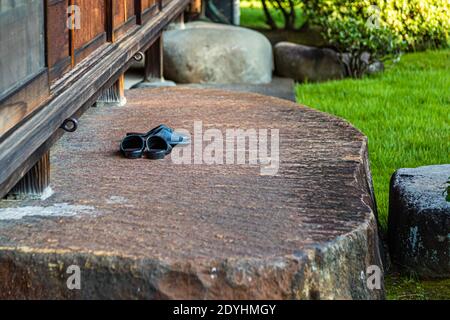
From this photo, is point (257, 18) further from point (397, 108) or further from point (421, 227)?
point (421, 227)

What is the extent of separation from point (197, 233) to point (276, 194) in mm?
707

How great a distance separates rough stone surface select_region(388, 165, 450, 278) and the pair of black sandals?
1.29 m

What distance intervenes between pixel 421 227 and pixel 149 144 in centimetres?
149

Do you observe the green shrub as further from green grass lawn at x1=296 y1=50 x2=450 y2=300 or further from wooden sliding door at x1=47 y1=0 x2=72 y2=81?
wooden sliding door at x1=47 y1=0 x2=72 y2=81

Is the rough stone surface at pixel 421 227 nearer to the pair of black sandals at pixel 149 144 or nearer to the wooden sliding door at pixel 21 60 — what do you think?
the pair of black sandals at pixel 149 144

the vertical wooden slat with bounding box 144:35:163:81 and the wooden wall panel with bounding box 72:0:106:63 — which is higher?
the wooden wall panel with bounding box 72:0:106:63

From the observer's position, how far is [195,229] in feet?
14.0

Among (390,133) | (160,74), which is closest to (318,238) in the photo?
(390,133)

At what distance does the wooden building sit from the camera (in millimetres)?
4102

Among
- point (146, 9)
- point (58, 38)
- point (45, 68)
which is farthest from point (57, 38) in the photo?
point (146, 9)

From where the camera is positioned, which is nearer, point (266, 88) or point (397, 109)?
point (397, 109)

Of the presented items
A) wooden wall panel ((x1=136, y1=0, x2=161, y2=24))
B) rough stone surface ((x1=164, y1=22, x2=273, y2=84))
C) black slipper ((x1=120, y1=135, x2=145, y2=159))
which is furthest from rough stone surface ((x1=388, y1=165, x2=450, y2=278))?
rough stone surface ((x1=164, y1=22, x2=273, y2=84))
